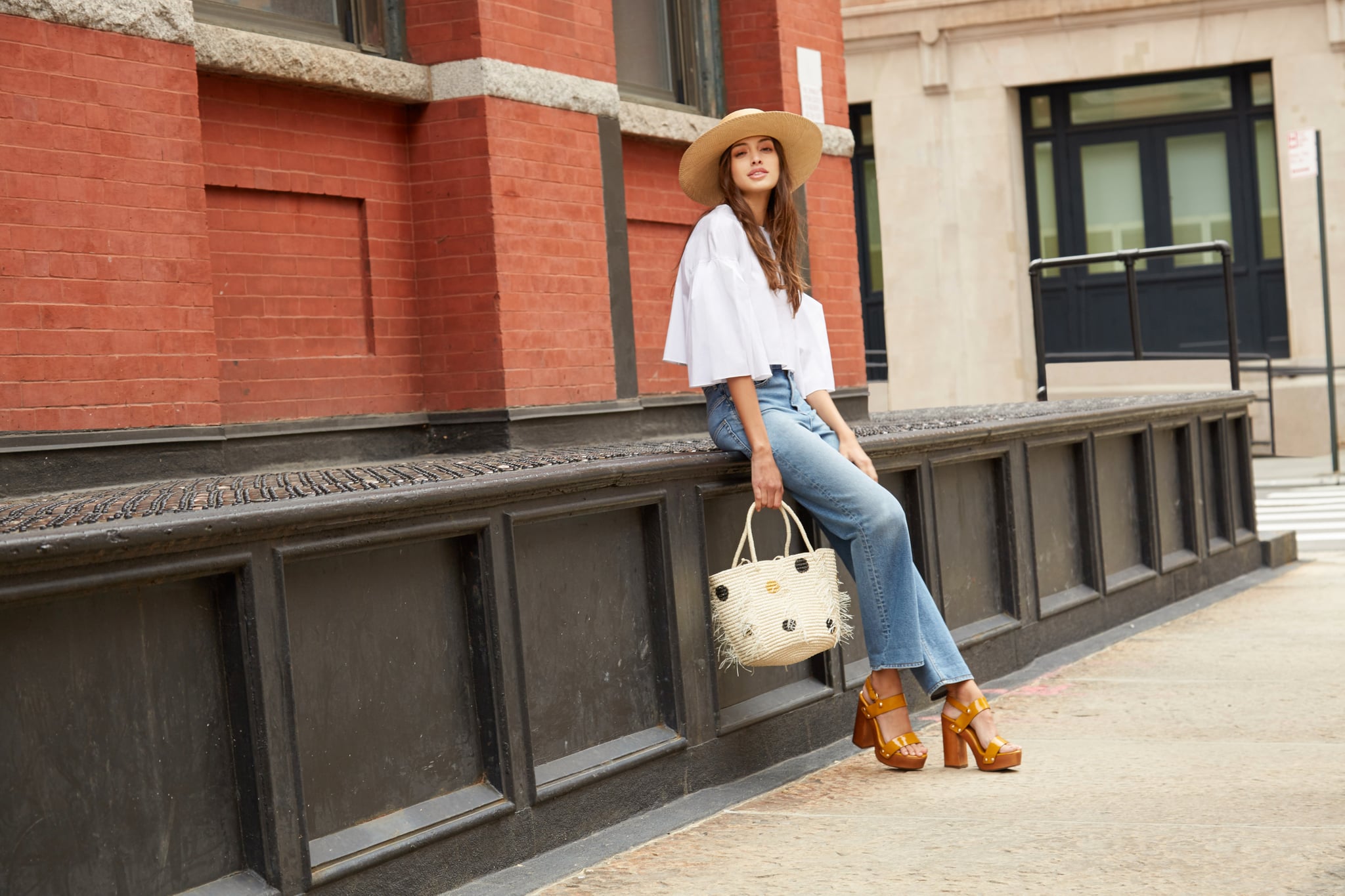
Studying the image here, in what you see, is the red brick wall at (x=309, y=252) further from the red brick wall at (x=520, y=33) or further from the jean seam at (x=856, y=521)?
the jean seam at (x=856, y=521)

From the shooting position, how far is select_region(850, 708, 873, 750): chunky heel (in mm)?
4988

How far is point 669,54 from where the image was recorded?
Answer: 9227 mm

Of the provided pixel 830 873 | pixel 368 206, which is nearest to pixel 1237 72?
pixel 368 206

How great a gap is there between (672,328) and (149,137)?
7.02 ft

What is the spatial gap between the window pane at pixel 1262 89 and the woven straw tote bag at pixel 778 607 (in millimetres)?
17558

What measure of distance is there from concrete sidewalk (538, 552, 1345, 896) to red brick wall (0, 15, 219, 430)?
264 centimetres

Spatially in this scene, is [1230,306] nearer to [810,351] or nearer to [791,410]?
[810,351]

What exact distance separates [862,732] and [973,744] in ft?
1.14

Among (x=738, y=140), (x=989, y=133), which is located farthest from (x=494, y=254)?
(x=989, y=133)

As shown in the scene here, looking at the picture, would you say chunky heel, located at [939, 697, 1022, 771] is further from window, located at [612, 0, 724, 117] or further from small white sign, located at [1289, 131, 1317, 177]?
small white sign, located at [1289, 131, 1317, 177]

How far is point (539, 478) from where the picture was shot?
13.8 feet

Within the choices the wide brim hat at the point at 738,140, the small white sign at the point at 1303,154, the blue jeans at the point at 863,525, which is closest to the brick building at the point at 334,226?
the wide brim hat at the point at 738,140

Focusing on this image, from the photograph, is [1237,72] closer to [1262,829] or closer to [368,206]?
[368,206]

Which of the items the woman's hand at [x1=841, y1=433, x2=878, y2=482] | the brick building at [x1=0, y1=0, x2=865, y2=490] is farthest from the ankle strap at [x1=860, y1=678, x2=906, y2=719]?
the brick building at [x1=0, y1=0, x2=865, y2=490]
